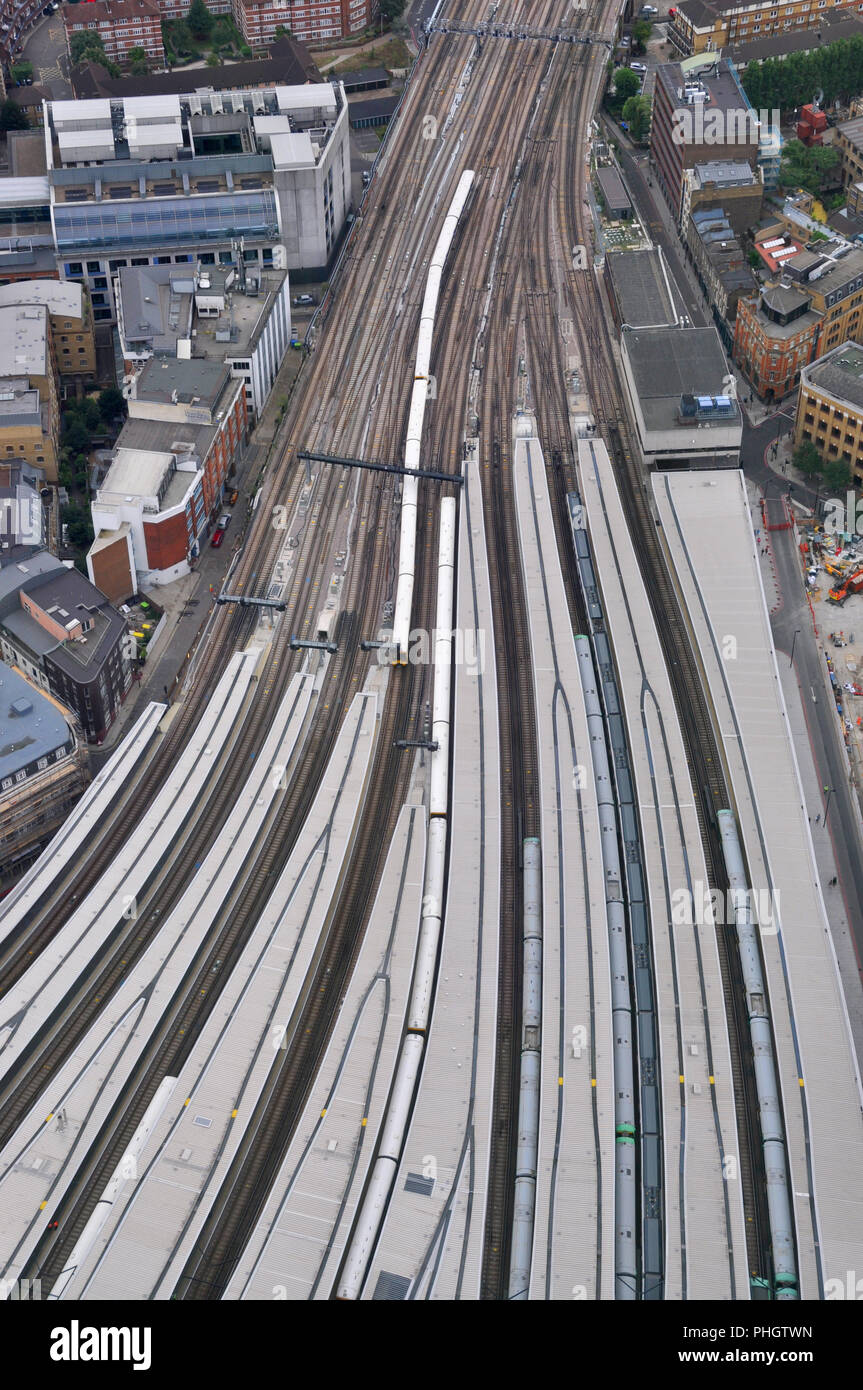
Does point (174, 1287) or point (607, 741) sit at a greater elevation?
point (607, 741)

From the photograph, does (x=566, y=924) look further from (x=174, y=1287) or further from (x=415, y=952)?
(x=174, y=1287)

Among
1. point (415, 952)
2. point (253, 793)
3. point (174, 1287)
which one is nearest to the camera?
point (174, 1287)

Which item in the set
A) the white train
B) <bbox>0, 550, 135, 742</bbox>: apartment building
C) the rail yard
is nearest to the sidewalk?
the rail yard

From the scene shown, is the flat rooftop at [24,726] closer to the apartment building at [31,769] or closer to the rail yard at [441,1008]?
the apartment building at [31,769]

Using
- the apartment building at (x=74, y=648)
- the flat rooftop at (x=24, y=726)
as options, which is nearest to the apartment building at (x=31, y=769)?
the flat rooftop at (x=24, y=726)

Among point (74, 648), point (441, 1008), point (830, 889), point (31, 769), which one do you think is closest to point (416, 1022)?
point (441, 1008)

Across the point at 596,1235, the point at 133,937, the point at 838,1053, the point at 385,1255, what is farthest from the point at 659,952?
the point at 133,937

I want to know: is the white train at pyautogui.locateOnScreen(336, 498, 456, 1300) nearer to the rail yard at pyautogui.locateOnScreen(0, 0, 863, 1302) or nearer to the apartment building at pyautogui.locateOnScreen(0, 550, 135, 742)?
the rail yard at pyautogui.locateOnScreen(0, 0, 863, 1302)
